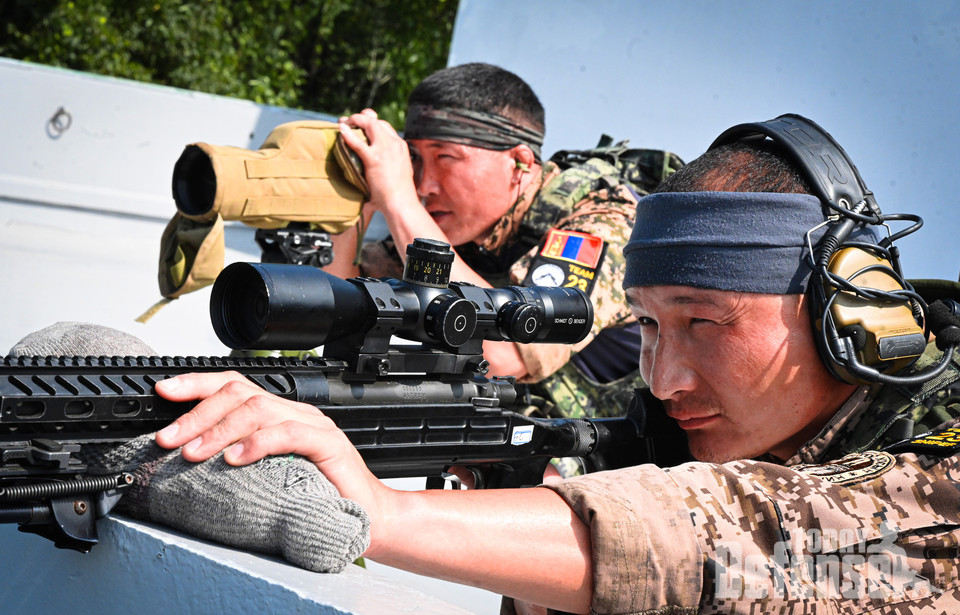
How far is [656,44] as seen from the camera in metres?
5.24

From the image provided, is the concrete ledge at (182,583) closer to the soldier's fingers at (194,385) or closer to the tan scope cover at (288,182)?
the soldier's fingers at (194,385)

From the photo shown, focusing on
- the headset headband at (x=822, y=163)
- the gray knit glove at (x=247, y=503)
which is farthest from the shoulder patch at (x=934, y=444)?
the gray knit glove at (x=247, y=503)

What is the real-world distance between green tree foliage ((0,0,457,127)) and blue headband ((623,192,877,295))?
11256mm

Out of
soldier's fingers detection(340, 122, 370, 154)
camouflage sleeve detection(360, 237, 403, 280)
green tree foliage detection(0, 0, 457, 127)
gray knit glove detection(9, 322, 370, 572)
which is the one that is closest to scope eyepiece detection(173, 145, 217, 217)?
soldier's fingers detection(340, 122, 370, 154)

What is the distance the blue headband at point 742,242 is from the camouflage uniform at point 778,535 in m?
0.41

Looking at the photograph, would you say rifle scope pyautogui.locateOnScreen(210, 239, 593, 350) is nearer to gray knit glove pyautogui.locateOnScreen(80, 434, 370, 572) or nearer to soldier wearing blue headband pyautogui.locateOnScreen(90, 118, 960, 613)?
soldier wearing blue headband pyautogui.locateOnScreen(90, 118, 960, 613)

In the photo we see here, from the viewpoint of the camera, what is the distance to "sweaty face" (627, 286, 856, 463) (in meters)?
1.77

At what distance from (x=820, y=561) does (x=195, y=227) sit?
202 centimetres

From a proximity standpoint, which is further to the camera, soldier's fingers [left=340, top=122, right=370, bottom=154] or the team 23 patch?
the team 23 patch

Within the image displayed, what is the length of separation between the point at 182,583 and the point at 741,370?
1061 mm

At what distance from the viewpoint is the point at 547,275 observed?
3.16m

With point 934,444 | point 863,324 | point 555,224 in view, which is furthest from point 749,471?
point 555,224

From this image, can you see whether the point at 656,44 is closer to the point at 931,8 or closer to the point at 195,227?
the point at 931,8

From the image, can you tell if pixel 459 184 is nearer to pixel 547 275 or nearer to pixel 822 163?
pixel 547 275
